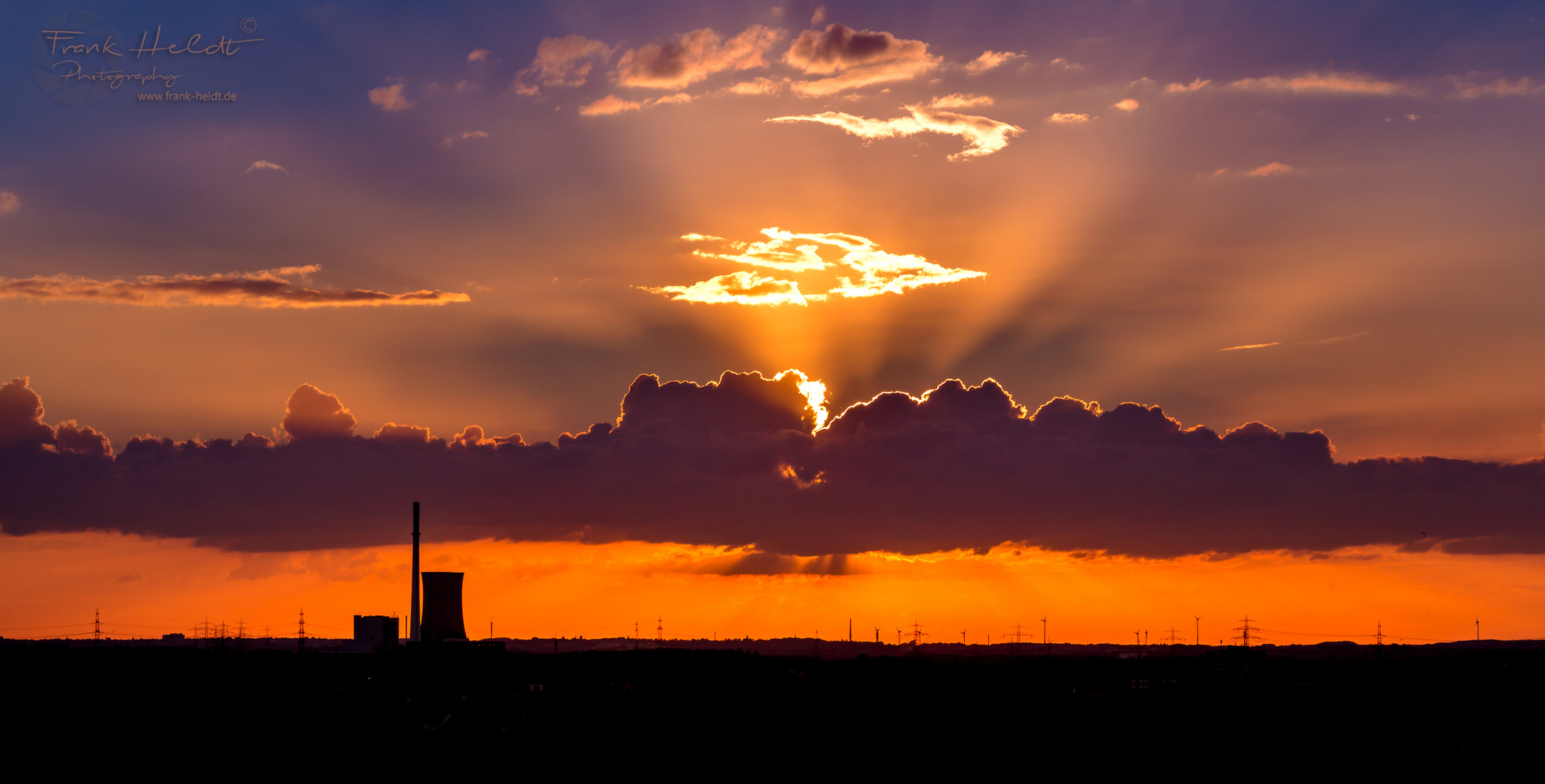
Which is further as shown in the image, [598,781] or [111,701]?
[111,701]

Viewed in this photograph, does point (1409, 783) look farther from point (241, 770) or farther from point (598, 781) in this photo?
point (241, 770)

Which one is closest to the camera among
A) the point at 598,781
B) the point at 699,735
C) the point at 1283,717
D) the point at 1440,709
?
the point at 598,781

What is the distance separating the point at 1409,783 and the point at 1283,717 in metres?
59.9

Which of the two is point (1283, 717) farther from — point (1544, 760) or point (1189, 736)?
point (1544, 760)

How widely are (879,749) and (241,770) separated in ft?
187

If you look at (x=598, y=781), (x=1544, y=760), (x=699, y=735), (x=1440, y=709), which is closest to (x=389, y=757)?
(x=598, y=781)

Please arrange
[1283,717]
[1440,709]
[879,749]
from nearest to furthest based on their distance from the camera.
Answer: [879,749] < [1283,717] < [1440,709]

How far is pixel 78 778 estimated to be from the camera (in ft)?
347

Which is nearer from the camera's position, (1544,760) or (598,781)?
(598,781)

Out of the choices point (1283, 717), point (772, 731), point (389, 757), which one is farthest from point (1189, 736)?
point (389, 757)

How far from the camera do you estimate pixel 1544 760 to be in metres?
118

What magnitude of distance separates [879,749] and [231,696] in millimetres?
105258

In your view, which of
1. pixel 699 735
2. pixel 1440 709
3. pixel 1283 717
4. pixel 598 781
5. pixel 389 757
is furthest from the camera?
pixel 1440 709

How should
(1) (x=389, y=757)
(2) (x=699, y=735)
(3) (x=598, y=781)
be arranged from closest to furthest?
(3) (x=598, y=781), (1) (x=389, y=757), (2) (x=699, y=735)
